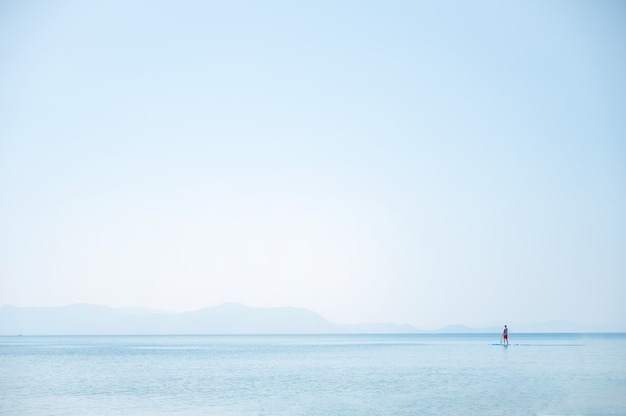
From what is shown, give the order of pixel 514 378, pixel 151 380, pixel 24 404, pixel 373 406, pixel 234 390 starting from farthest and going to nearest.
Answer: pixel 151 380 → pixel 514 378 → pixel 234 390 → pixel 24 404 → pixel 373 406

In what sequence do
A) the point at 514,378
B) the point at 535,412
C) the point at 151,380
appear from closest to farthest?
the point at 535,412, the point at 514,378, the point at 151,380

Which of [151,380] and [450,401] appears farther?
[151,380]

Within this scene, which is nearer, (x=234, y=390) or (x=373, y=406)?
(x=373, y=406)

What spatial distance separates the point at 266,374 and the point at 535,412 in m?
26.8

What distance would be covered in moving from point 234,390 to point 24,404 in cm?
1142

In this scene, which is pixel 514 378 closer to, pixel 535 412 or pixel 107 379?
pixel 535 412

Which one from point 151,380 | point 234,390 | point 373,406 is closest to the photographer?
point 373,406

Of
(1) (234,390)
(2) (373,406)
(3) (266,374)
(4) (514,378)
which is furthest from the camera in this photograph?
(3) (266,374)

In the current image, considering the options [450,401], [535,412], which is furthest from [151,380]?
[535,412]

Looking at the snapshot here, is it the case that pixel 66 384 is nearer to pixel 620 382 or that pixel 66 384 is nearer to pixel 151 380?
pixel 151 380

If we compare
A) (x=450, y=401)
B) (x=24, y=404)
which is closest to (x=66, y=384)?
(x=24, y=404)

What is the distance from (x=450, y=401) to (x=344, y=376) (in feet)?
55.2

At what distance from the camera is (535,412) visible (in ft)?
88.8

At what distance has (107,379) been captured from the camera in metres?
47.2
